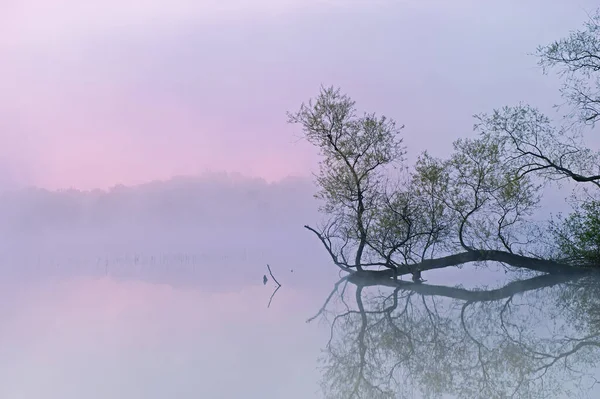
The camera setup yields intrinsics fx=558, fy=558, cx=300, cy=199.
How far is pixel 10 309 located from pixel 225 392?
1109cm

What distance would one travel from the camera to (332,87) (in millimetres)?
20766

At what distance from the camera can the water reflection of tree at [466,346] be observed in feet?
23.5

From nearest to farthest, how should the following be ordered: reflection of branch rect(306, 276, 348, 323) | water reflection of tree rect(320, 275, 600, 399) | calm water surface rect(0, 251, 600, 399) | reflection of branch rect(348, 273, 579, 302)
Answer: water reflection of tree rect(320, 275, 600, 399)
calm water surface rect(0, 251, 600, 399)
reflection of branch rect(306, 276, 348, 323)
reflection of branch rect(348, 273, 579, 302)

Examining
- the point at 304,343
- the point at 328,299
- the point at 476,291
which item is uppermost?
the point at 476,291

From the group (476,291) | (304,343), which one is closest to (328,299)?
(476,291)

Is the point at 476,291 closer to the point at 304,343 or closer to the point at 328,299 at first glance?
the point at 328,299

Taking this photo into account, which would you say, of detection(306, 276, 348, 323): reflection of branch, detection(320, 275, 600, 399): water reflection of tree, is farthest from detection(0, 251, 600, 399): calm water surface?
detection(306, 276, 348, 323): reflection of branch

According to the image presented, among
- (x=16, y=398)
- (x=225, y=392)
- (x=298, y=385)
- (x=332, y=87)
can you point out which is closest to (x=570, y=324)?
(x=298, y=385)

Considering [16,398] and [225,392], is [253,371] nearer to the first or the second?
[225,392]

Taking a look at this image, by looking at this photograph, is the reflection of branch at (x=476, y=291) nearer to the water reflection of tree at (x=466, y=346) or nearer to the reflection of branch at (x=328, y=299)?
the water reflection of tree at (x=466, y=346)

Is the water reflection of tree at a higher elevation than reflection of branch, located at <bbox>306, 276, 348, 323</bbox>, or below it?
below

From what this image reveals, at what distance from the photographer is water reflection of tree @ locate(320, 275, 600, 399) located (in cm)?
717

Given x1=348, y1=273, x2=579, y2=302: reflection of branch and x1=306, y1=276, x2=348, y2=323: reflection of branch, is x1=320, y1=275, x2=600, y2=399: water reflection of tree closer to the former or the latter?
x1=306, y1=276, x2=348, y2=323: reflection of branch

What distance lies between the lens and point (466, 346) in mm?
9375
